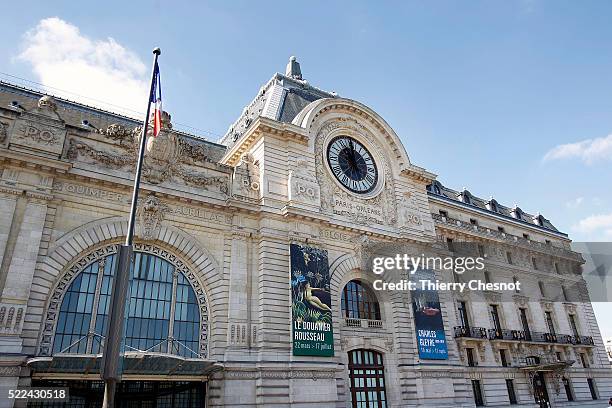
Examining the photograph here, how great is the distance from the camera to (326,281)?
28281 mm

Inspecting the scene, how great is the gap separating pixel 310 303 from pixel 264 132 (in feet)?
38.5

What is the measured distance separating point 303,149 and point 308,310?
37.8 ft

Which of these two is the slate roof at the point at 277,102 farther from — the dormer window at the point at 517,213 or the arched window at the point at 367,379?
the dormer window at the point at 517,213

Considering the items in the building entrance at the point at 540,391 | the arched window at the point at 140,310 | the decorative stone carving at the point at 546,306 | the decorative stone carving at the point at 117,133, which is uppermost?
the decorative stone carving at the point at 117,133

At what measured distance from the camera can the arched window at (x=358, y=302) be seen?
3059cm

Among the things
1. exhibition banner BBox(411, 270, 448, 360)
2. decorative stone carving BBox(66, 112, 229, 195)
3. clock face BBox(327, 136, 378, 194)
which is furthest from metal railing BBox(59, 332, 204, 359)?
clock face BBox(327, 136, 378, 194)

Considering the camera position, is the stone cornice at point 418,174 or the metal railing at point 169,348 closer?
the metal railing at point 169,348

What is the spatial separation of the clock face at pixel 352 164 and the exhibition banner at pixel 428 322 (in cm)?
777

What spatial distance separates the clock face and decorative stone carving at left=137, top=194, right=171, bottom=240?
1332cm

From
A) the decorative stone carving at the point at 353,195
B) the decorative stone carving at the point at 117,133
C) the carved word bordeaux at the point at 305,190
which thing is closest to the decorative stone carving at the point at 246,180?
the carved word bordeaux at the point at 305,190

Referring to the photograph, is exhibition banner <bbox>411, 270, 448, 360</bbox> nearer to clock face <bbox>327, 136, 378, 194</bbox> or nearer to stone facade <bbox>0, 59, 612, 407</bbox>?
stone facade <bbox>0, 59, 612, 407</bbox>

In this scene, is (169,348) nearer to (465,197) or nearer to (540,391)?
(540,391)

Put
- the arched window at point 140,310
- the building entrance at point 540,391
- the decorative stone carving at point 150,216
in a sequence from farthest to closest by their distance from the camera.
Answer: the building entrance at point 540,391 < the decorative stone carving at point 150,216 < the arched window at point 140,310

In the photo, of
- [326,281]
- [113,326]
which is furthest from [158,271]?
[113,326]
